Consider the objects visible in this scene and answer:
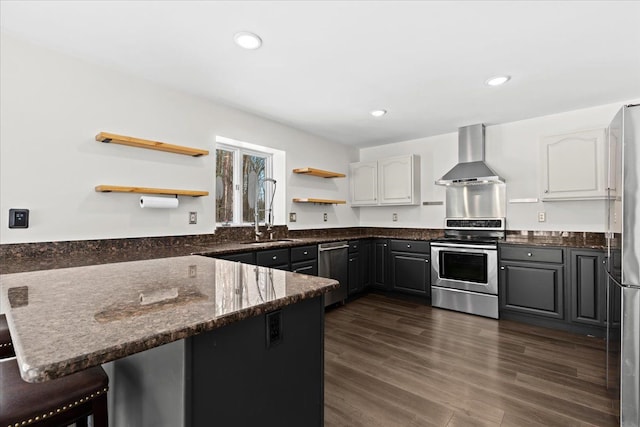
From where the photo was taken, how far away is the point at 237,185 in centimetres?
377

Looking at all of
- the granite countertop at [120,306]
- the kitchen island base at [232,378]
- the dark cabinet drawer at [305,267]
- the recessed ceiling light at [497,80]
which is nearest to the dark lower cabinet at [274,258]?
the dark cabinet drawer at [305,267]

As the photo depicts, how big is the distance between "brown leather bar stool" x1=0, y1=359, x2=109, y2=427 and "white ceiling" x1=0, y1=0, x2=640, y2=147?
191cm

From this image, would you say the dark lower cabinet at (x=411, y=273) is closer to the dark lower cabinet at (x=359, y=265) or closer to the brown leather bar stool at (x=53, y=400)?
the dark lower cabinet at (x=359, y=265)

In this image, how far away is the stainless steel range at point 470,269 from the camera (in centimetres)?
357

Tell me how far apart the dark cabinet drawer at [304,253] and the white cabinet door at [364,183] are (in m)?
1.69

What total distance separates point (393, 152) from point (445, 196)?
114 cm

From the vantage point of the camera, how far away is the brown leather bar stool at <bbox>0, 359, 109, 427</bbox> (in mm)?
872

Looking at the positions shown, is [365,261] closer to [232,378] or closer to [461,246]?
[461,246]

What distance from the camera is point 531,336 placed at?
3025mm

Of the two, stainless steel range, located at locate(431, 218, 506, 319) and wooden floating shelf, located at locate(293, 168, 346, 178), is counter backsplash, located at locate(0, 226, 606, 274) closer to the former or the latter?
stainless steel range, located at locate(431, 218, 506, 319)

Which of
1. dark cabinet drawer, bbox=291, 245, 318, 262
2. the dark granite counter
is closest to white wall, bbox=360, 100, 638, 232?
the dark granite counter

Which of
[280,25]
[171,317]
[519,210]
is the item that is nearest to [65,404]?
[171,317]

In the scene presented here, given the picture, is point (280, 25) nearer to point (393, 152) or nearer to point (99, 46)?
point (99, 46)

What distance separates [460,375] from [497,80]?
2.50m
